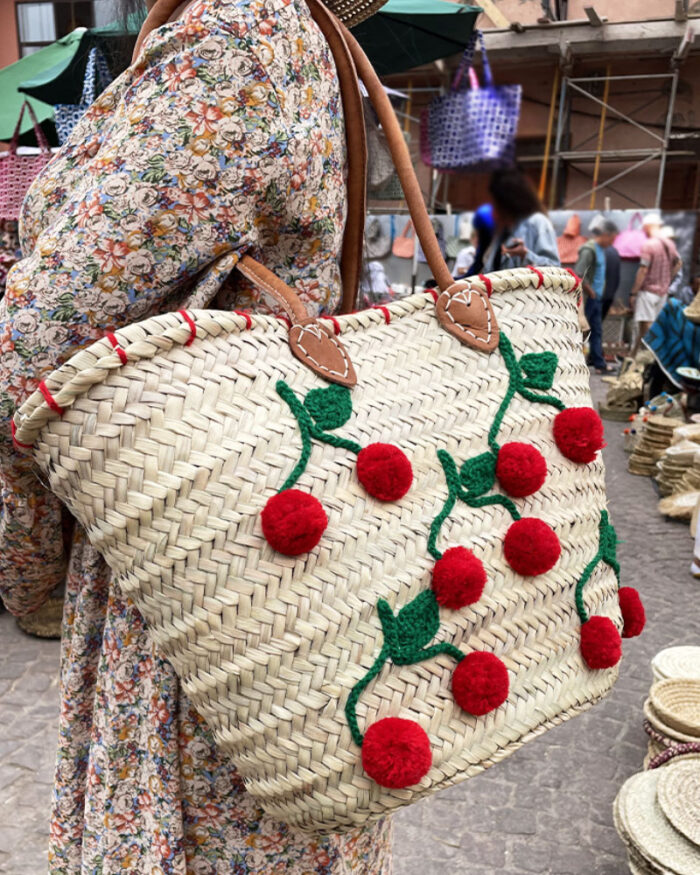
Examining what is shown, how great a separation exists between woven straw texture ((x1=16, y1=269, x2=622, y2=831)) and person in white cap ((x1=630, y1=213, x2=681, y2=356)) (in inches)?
396

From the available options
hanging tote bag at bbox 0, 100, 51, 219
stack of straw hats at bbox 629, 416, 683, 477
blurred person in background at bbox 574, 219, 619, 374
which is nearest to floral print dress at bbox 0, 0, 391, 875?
hanging tote bag at bbox 0, 100, 51, 219

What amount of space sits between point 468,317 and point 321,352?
0.66 feet

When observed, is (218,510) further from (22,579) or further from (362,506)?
(22,579)

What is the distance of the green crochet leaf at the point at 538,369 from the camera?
894 mm

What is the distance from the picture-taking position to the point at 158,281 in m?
0.79

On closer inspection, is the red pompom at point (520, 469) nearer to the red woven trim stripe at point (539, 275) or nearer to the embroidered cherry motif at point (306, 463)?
the embroidered cherry motif at point (306, 463)

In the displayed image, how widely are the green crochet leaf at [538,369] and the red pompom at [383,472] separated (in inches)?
9.2

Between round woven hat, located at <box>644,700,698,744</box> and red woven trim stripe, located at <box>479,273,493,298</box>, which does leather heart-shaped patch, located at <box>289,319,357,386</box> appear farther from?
round woven hat, located at <box>644,700,698,744</box>

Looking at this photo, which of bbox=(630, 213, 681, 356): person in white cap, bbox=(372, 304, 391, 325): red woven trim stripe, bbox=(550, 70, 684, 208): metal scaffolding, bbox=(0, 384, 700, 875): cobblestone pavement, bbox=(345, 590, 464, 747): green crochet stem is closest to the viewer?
bbox=(345, 590, 464, 747): green crochet stem

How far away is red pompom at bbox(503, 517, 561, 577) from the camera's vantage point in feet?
2.67

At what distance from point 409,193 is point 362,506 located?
42 centimetres

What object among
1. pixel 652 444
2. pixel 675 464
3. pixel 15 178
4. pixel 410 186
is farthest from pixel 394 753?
pixel 652 444

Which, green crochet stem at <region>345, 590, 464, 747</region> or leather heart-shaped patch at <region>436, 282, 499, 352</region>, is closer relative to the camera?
green crochet stem at <region>345, 590, 464, 747</region>

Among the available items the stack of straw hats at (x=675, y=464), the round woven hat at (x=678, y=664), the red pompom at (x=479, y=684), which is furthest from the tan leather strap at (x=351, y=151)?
the stack of straw hats at (x=675, y=464)
